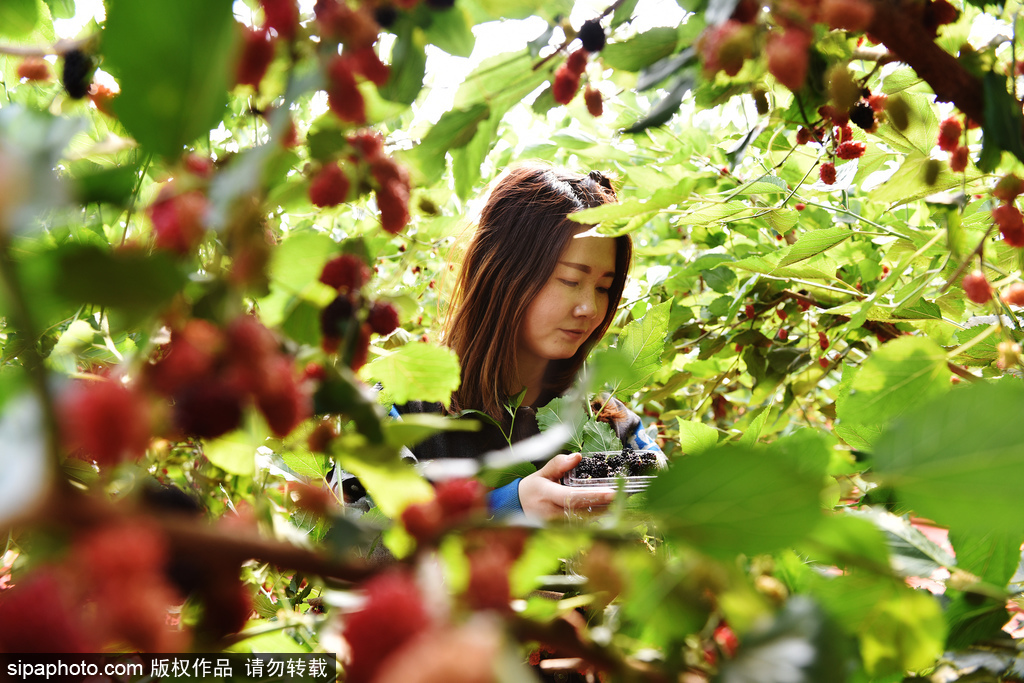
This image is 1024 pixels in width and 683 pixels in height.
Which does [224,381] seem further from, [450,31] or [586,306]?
[586,306]

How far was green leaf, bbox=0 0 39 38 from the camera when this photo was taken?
38 centimetres

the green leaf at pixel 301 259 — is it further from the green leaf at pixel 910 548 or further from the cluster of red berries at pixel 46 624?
the green leaf at pixel 910 548

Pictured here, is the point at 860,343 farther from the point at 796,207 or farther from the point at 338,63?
the point at 338,63

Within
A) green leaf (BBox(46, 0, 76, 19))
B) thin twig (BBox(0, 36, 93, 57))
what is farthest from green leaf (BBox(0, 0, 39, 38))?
green leaf (BBox(46, 0, 76, 19))

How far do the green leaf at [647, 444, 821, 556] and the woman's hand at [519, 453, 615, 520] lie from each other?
1.61 feet

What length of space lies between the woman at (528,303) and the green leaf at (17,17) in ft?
2.60

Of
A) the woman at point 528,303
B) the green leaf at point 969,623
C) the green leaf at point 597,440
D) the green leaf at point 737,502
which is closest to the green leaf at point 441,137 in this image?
the green leaf at point 737,502

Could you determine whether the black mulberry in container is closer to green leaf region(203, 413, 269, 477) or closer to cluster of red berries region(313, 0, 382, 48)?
green leaf region(203, 413, 269, 477)

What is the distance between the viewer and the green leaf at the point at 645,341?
0.68 metres

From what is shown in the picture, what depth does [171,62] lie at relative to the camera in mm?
212

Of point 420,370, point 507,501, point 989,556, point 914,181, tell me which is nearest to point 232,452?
point 420,370

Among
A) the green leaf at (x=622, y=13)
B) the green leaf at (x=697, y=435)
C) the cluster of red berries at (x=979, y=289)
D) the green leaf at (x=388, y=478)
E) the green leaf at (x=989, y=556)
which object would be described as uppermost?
the green leaf at (x=622, y=13)

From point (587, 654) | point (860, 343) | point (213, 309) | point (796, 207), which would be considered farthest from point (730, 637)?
point (860, 343)

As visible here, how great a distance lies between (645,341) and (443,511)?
0.50m
